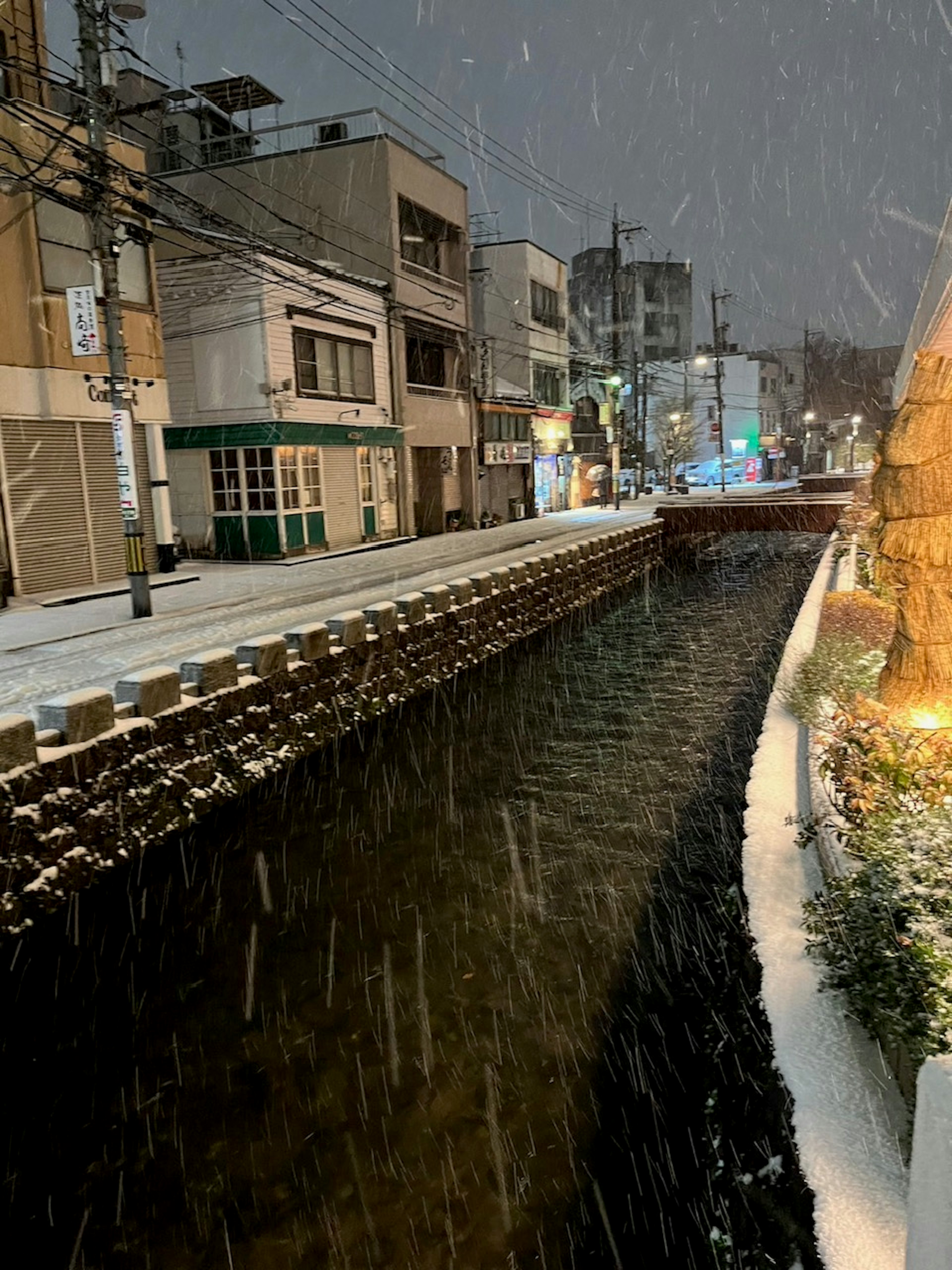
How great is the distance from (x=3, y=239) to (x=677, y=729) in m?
16.0

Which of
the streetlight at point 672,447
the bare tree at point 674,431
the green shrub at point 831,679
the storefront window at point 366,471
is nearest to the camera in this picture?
the green shrub at point 831,679

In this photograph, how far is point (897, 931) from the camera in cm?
467

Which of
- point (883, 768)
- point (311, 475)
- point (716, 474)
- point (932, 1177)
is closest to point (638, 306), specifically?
point (716, 474)

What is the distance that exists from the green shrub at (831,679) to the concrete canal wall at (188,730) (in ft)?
20.2

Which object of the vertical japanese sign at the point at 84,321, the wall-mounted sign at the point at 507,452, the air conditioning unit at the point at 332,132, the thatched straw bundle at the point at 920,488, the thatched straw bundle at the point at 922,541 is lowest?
the thatched straw bundle at the point at 922,541

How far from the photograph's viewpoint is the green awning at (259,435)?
1001 inches

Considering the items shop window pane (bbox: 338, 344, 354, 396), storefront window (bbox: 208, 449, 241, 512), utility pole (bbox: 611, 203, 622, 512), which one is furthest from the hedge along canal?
utility pole (bbox: 611, 203, 622, 512)

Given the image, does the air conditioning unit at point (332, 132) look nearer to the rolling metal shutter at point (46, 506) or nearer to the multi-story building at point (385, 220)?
the multi-story building at point (385, 220)

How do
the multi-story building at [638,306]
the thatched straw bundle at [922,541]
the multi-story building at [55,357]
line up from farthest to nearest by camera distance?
the multi-story building at [638,306], the multi-story building at [55,357], the thatched straw bundle at [922,541]

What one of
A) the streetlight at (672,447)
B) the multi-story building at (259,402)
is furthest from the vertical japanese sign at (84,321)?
the streetlight at (672,447)

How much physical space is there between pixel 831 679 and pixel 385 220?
26.0 meters

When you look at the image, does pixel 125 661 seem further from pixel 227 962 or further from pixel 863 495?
pixel 863 495

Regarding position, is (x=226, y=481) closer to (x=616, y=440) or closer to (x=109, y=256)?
(x=109, y=256)

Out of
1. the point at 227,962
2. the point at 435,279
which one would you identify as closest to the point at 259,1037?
the point at 227,962
